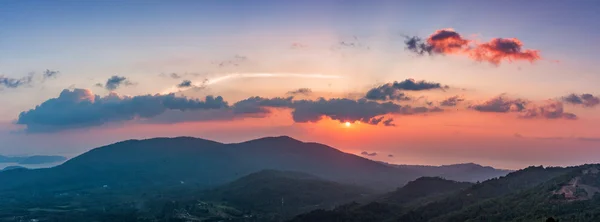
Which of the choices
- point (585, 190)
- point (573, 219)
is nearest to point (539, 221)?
point (573, 219)

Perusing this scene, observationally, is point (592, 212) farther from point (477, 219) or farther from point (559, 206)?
point (477, 219)

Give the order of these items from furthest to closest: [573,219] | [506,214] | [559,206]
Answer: [506,214], [559,206], [573,219]

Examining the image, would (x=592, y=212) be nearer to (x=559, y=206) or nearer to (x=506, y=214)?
(x=559, y=206)

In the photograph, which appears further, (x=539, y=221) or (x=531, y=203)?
(x=531, y=203)

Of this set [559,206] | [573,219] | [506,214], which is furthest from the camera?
[506,214]

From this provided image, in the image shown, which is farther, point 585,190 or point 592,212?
point 585,190

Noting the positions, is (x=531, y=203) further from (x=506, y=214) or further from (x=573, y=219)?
(x=573, y=219)

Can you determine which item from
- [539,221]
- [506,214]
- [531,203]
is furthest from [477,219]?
[539,221]
